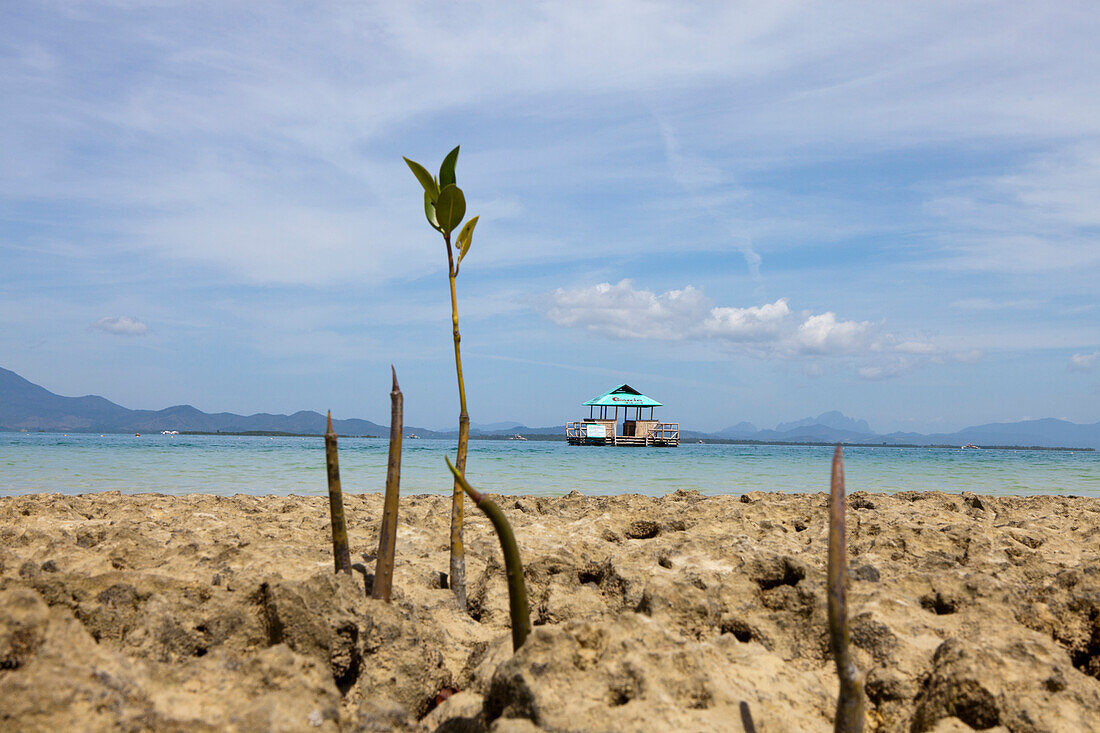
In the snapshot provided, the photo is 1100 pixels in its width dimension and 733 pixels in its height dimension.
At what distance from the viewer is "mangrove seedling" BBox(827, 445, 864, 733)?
64.6 inches

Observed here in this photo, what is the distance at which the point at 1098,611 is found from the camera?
2.69 m

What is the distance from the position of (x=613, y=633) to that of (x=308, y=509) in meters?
5.21

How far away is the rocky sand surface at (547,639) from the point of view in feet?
5.95

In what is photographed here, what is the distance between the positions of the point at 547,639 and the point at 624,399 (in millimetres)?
33958

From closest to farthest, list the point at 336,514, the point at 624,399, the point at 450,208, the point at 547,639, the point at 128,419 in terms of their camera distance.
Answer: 1. the point at 547,639
2. the point at 336,514
3. the point at 450,208
4. the point at 624,399
5. the point at 128,419

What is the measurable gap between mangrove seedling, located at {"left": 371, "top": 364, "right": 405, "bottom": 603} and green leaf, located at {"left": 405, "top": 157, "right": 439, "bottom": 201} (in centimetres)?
113

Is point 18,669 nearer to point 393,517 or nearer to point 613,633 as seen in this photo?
point 393,517

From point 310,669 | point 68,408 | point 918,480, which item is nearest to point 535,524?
point 310,669

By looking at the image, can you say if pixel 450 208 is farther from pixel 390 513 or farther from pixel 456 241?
pixel 390 513

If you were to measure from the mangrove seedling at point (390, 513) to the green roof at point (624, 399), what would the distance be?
3286cm

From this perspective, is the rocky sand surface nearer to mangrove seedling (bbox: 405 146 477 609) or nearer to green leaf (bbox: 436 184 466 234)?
mangrove seedling (bbox: 405 146 477 609)

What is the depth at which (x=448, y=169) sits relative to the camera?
3498mm

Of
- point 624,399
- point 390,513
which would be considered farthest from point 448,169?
point 624,399

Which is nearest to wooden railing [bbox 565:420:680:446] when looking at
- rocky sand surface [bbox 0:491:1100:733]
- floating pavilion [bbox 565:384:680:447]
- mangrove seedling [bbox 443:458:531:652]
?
floating pavilion [bbox 565:384:680:447]
